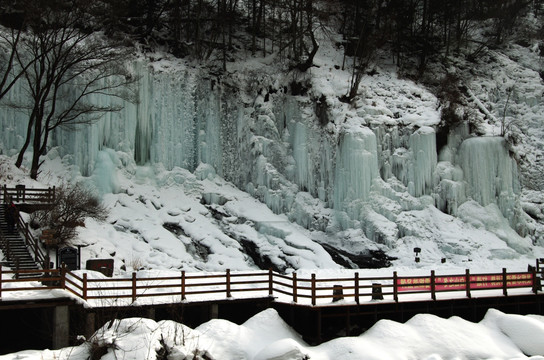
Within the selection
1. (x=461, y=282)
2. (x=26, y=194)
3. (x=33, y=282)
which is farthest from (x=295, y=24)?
(x=33, y=282)

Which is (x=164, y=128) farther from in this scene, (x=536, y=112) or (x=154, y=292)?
(x=536, y=112)

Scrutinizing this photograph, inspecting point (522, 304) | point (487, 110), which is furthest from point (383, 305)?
point (487, 110)

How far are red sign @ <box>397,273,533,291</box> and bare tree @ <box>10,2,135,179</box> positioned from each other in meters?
19.4

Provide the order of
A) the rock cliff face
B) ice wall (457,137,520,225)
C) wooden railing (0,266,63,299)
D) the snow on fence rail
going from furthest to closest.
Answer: ice wall (457,137,520,225), the rock cliff face, the snow on fence rail, wooden railing (0,266,63,299)

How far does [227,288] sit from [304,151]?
53.0 ft

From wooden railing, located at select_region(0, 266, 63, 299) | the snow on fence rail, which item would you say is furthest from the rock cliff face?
wooden railing, located at select_region(0, 266, 63, 299)

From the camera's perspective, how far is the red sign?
20.1 meters

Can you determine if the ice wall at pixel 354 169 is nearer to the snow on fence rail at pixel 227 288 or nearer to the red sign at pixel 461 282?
the snow on fence rail at pixel 227 288

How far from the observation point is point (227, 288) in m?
19.1

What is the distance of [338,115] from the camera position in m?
34.0

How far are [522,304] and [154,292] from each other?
543 inches

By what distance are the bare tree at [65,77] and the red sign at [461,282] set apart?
1935 centimetres

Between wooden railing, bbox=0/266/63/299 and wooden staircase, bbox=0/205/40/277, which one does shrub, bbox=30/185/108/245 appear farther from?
wooden railing, bbox=0/266/63/299

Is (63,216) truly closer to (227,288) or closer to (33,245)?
(33,245)
